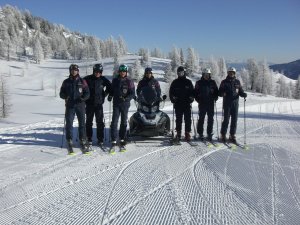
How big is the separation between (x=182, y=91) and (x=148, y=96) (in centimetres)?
112

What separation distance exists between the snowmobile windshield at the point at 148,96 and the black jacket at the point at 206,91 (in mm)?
1391

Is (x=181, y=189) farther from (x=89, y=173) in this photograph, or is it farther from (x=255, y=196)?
(x=89, y=173)

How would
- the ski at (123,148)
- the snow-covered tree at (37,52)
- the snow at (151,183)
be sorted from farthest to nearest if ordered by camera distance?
the snow-covered tree at (37,52), the ski at (123,148), the snow at (151,183)

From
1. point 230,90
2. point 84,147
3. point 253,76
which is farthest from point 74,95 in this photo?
point 253,76

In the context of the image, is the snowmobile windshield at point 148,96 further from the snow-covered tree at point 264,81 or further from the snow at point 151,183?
the snow-covered tree at point 264,81

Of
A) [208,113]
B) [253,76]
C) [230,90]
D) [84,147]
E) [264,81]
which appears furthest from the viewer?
[253,76]

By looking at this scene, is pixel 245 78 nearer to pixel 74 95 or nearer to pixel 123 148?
pixel 123 148

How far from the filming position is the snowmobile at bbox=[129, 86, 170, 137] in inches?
386

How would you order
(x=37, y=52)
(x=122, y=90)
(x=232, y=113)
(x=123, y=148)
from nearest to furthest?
(x=123, y=148) < (x=122, y=90) < (x=232, y=113) < (x=37, y=52)

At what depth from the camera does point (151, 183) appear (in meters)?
6.43

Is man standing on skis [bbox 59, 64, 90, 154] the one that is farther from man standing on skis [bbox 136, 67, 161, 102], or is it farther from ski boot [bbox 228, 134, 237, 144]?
ski boot [bbox 228, 134, 237, 144]

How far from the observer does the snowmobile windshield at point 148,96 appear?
1023cm

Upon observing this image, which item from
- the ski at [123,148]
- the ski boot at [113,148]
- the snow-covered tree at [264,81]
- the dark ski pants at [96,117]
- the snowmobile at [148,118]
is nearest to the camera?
the ski boot at [113,148]

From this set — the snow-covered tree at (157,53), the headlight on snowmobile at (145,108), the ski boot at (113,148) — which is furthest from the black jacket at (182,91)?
the snow-covered tree at (157,53)
